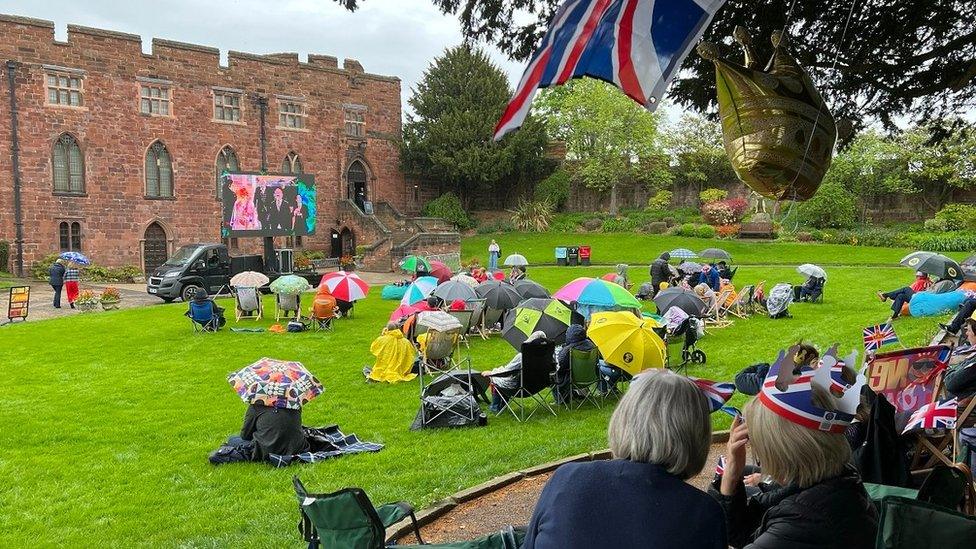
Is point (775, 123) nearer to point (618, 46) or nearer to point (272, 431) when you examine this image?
point (618, 46)

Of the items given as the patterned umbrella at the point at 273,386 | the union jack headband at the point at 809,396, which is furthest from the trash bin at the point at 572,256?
the union jack headband at the point at 809,396

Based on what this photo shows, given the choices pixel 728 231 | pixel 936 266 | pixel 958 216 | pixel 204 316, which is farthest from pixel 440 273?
pixel 958 216

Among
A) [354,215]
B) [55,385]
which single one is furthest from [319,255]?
[55,385]

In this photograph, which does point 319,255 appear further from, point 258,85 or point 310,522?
point 310,522

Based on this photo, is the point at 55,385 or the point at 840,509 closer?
the point at 840,509

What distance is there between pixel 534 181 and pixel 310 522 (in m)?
42.6

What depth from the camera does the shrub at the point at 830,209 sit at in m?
36.5

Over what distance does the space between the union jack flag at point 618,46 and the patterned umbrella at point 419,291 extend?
1093 cm

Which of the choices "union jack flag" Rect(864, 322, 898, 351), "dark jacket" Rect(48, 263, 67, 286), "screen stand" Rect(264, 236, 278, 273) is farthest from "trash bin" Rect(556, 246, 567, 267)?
"union jack flag" Rect(864, 322, 898, 351)

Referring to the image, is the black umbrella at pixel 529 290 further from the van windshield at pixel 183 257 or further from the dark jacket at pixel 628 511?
the dark jacket at pixel 628 511

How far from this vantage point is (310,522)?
3.71 metres

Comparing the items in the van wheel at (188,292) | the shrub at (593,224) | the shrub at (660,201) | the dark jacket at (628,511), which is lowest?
the van wheel at (188,292)

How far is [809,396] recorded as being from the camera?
2.62 meters

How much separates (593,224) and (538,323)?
109 ft
